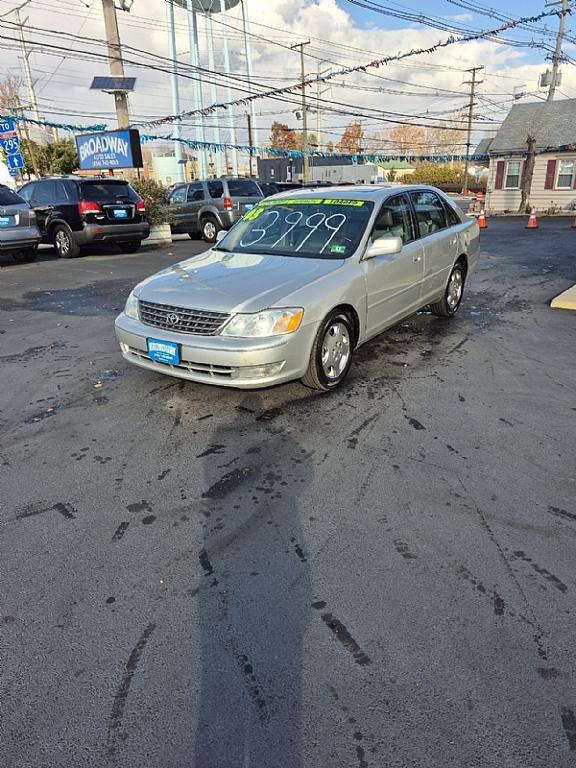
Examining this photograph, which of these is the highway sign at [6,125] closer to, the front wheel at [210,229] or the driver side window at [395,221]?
the front wheel at [210,229]

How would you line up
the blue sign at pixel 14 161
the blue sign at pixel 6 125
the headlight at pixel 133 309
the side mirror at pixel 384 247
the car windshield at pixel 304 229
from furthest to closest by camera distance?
the blue sign at pixel 14 161, the blue sign at pixel 6 125, the car windshield at pixel 304 229, the side mirror at pixel 384 247, the headlight at pixel 133 309

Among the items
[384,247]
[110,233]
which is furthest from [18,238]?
[384,247]

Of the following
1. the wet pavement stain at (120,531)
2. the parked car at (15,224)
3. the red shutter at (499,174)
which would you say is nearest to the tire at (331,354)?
the wet pavement stain at (120,531)

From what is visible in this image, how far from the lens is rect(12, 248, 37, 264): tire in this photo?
40.7 feet

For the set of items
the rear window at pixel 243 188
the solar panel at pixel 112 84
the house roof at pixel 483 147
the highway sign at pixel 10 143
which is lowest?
the rear window at pixel 243 188

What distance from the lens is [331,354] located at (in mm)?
4473

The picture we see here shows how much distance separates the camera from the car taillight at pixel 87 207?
12094 millimetres

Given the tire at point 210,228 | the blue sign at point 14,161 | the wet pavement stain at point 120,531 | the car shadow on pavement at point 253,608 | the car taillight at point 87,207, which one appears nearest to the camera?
the car shadow on pavement at point 253,608

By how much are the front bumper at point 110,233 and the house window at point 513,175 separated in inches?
1023

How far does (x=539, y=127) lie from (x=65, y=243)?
29041 millimetres

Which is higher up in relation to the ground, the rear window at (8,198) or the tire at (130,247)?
the rear window at (8,198)

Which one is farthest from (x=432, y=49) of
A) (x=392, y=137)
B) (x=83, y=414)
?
(x=392, y=137)

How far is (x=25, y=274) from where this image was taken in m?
10.9

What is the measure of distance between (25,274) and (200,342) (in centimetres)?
875
